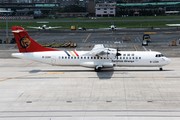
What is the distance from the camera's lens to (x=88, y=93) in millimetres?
30578

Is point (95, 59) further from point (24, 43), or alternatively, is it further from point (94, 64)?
point (24, 43)

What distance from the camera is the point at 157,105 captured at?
87.0 feet

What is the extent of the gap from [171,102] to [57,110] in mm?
11857

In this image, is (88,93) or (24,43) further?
(24,43)

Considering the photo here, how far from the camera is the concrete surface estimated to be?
24594 millimetres

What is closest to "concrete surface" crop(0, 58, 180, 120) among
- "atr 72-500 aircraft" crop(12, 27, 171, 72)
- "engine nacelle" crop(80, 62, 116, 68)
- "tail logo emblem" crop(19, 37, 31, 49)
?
"engine nacelle" crop(80, 62, 116, 68)

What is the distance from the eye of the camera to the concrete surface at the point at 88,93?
24.6 metres

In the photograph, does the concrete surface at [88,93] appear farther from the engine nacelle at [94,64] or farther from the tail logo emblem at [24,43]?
the tail logo emblem at [24,43]

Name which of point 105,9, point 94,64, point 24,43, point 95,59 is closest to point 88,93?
point 94,64

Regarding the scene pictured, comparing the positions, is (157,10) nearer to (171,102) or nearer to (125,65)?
(125,65)

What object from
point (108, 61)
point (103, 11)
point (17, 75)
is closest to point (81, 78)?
point (108, 61)

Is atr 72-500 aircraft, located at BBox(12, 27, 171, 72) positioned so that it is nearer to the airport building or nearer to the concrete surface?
the concrete surface

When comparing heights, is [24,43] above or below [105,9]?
below

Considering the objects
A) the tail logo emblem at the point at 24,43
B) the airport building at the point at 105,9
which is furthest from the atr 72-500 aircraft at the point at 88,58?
the airport building at the point at 105,9
